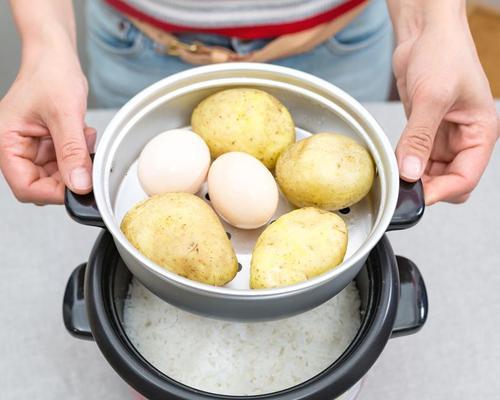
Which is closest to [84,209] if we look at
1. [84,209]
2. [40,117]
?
[84,209]

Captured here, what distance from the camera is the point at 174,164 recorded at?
605 mm

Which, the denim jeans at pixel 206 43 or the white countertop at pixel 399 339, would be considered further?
the denim jeans at pixel 206 43

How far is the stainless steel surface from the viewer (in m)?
0.51

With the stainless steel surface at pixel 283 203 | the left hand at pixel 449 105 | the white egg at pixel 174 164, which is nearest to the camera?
the stainless steel surface at pixel 283 203

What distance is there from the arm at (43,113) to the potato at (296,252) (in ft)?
0.76

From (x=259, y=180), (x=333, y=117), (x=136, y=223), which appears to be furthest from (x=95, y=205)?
(x=333, y=117)

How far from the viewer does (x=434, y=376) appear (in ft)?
2.62

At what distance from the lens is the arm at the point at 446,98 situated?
71 centimetres

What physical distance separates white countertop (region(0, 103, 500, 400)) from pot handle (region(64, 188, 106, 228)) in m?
0.30

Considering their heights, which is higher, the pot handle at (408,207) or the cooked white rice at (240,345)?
the pot handle at (408,207)

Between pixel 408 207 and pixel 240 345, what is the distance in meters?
0.23

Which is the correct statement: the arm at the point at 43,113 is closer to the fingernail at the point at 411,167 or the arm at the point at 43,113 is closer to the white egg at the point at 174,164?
the white egg at the point at 174,164

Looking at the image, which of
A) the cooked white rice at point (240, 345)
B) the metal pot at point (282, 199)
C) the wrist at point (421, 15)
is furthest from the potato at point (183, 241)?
the wrist at point (421, 15)

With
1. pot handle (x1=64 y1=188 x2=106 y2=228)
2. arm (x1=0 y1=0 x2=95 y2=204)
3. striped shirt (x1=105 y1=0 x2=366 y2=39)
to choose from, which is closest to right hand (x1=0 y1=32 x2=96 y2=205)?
arm (x1=0 y1=0 x2=95 y2=204)
